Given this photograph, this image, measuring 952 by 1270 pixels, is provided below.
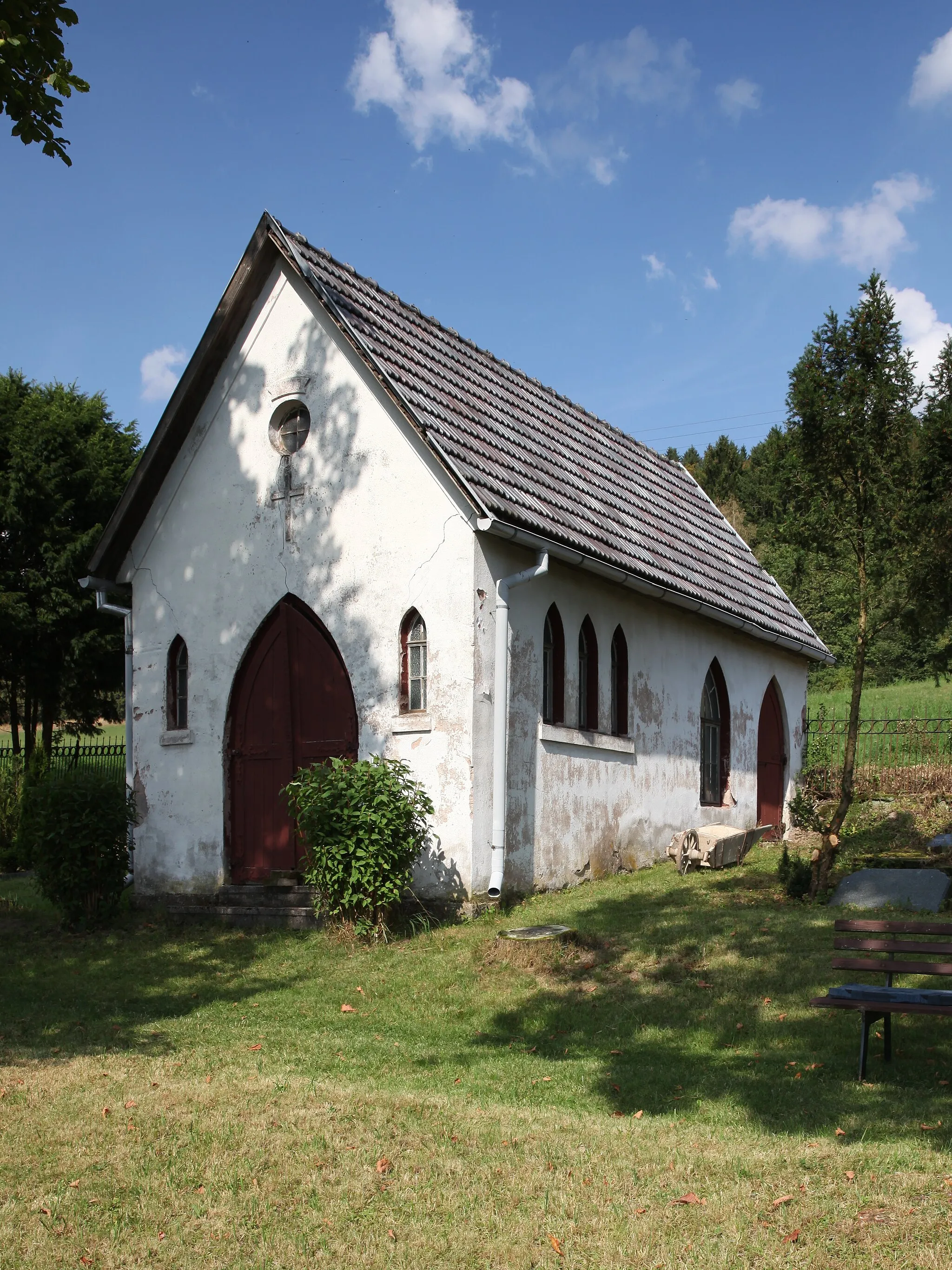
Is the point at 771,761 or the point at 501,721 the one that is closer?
the point at 501,721

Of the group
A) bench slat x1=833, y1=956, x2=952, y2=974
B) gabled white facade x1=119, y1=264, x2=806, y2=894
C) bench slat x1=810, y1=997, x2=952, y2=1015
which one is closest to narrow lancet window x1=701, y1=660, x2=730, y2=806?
gabled white facade x1=119, y1=264, x2=806, y2=894

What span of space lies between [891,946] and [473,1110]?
293 centimetres

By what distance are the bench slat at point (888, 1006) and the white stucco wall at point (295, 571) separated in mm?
5340

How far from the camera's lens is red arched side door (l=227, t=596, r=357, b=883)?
45.0 feet

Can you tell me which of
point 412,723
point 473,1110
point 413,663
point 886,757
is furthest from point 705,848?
point 473,1110

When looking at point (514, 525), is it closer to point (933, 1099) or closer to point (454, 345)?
point (454, 345)

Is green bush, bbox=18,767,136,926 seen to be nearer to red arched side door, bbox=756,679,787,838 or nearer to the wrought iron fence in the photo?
red arched side door, bbox=756,679,787,838

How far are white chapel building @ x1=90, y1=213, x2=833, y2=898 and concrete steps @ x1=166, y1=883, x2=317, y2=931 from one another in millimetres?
283

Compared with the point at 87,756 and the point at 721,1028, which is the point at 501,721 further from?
the point at 87,756

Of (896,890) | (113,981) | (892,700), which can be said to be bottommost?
(113,981)

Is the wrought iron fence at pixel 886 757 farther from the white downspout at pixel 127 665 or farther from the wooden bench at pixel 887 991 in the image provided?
the wooden bench at pixel 887 991

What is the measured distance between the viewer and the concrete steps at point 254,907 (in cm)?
1287

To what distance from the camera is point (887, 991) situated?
7.45 metres

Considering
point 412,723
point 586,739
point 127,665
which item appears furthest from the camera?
point 127,665
